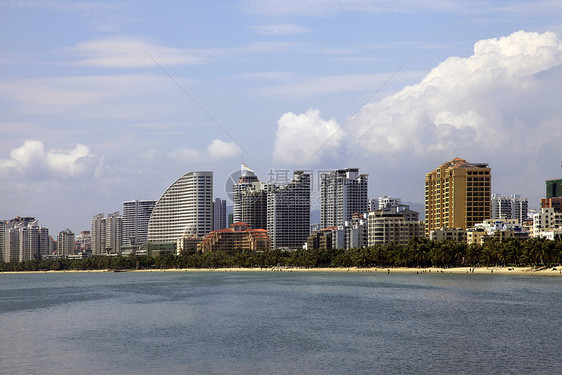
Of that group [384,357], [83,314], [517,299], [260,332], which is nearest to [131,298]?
[83,314]

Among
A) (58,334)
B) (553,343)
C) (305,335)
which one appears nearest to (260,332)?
(305,335)

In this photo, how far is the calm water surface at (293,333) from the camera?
5844 centimetres

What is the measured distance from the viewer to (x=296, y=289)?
472 feet

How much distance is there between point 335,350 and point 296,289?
3130 inches

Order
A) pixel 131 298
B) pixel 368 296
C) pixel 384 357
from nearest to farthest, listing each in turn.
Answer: pixel 384 357, pixel 368 296, pixel 131 298

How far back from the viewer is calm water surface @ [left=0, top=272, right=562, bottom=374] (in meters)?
58.4

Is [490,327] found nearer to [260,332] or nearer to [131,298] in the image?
[260,332]

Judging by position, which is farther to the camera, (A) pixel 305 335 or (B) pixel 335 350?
(A) pixel 305 335

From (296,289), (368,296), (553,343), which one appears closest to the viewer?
(553,343)

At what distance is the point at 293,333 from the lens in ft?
250

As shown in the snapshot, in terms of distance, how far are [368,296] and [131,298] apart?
44692 millimetres

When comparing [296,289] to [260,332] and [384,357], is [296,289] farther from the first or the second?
[384,357]

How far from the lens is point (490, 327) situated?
78188mm

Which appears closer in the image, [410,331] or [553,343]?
[553,343]
